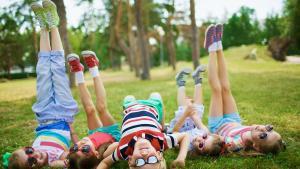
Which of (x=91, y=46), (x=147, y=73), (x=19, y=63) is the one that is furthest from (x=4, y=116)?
(x=19, y=63)

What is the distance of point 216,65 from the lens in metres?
5.46

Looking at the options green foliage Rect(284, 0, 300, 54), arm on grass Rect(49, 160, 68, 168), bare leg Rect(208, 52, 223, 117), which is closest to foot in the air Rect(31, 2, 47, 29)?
arm on grass Rect(49, 160, 68, 168)

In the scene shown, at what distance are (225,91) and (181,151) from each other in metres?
1.76

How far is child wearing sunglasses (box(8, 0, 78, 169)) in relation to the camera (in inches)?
180

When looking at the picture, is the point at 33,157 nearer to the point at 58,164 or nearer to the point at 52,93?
the point at 58,164

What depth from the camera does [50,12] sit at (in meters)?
5.30

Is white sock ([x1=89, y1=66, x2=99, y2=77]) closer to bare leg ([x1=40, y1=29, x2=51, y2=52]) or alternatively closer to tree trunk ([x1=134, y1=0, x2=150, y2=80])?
bare leg ([x1=40, y1=29, x2=51, y2=52])

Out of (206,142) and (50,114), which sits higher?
(50,114)

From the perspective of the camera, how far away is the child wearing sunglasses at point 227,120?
4.23m

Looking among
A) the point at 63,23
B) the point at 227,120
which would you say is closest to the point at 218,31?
the point at 227,120

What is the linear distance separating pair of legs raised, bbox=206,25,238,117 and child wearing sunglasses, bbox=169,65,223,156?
1.10ft

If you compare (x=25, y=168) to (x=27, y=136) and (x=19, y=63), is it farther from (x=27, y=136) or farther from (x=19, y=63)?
(x=19, y=63)

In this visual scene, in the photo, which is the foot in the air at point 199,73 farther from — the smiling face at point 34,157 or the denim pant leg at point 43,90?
the smiling face at point 34,157

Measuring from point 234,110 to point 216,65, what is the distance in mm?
811
